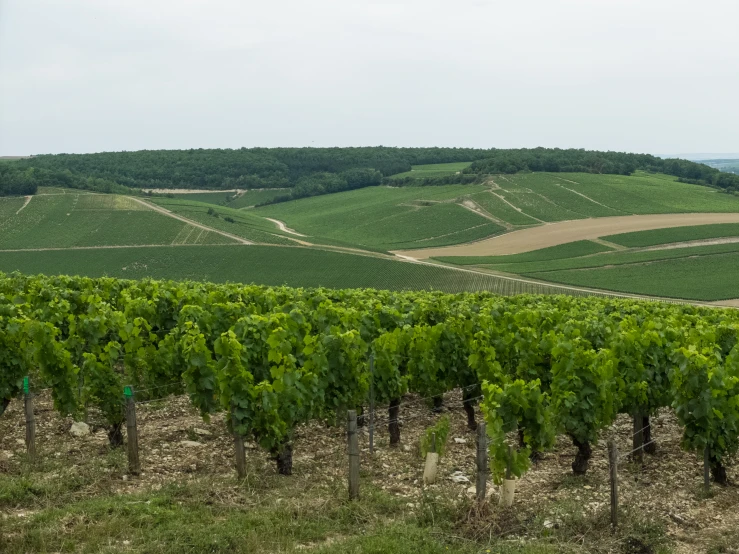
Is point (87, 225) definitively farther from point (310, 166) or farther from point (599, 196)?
point (310, 166)

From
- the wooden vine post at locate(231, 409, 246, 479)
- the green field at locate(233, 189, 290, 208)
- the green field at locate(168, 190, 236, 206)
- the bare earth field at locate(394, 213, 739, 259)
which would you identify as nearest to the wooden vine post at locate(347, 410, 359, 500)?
the wooden vine post at locate(231, 409, 246, 479)

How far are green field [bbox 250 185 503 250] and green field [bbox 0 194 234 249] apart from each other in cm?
1648

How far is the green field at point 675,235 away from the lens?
231 feet

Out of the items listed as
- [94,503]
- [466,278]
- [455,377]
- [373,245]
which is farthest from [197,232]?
[94,503]

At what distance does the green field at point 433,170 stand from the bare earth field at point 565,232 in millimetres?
42896

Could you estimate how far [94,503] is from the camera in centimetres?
970

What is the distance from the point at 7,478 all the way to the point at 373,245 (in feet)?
239

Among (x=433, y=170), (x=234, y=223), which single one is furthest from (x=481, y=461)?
(x=433, y=170)

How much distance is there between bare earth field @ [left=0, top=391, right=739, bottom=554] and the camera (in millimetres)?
9180

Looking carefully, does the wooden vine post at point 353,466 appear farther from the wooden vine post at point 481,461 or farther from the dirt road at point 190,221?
the dirt road at point 190,221

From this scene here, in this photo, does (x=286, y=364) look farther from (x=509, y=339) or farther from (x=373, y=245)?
(x=373, y=245)

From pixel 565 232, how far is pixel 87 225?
46069 millimetres

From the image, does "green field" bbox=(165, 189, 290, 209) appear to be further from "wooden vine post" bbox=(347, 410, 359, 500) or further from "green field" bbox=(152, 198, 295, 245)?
"wooden vine post" bbox=(347, 410, 359, 500)

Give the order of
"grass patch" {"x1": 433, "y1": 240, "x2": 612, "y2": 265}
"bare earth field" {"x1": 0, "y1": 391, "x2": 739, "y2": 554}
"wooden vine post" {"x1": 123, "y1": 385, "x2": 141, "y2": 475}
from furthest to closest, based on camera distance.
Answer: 1. "grass patch" {"x1": 433, "y1": 240, "x2": 612, "y2": 265}
2. "wooden vine post" {"x1": 123, "y1": 385, "x2": 141, "y2": 475}
3. "bare earth field" {"x1": 0, "y1": 391, "x2": 739, "y2": 554}
